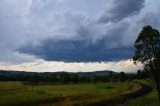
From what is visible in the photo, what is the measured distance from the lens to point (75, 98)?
100m

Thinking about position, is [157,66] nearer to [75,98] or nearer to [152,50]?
[152,50]

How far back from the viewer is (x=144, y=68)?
63562 millimetres

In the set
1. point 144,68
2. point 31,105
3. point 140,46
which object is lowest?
point 31,105

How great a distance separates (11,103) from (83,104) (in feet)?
58.2

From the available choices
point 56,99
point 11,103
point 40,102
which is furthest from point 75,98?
point 11,103

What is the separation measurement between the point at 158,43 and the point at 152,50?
182 cm

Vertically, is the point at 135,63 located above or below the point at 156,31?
below

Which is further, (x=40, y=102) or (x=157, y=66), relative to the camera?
(x=40, y=102)

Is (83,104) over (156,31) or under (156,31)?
under

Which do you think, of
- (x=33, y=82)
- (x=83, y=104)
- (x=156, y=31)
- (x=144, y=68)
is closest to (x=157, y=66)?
(x=144, y=68)

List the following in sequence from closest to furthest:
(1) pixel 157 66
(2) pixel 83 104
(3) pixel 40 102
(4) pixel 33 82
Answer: (1) pixel 157 66, (2) pixel 83 104, (3) pixel 40 102, (4) pixel 33 82

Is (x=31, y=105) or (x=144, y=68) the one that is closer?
(x=144, y=68)

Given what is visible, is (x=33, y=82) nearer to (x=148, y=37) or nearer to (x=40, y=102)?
(x=40, y=102)

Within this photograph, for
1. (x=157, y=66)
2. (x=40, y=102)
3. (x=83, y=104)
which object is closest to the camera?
(x=157, y=66)
